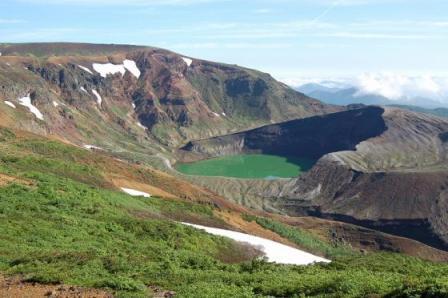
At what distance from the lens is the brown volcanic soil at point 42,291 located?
65.8 feet

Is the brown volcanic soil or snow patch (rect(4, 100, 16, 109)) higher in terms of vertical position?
the brown volcanic soil

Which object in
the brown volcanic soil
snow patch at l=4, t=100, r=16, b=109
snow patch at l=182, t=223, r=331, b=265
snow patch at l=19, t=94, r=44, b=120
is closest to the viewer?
the brown volcanic soil

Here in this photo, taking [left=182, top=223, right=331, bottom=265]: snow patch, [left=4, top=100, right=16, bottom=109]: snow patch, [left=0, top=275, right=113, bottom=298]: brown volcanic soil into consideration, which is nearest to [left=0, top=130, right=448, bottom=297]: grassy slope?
[left=0, top=275, right=113, bottom=298]: brown volcanic soil

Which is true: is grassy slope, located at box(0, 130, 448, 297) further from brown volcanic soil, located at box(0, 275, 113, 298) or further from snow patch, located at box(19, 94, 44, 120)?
snow patch, located at box(19, 94, 44, 120)

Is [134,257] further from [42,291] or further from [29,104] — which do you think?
[29,104]

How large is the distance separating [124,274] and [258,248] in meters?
21.7

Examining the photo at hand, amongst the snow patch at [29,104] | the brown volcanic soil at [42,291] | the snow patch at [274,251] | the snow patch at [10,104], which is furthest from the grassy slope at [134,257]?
the snow patch at [29,104]

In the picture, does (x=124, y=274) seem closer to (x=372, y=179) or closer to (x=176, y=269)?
(x=176, y=269)

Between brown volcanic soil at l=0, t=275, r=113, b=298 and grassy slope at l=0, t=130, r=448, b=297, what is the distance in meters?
0.56

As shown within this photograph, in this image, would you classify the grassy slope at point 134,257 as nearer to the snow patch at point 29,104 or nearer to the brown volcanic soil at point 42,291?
the brown volcanic soil at point 42,291

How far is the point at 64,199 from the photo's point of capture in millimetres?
40531

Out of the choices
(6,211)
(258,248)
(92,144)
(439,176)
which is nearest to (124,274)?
(6,211)

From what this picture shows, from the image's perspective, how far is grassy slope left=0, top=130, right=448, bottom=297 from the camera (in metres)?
20.9

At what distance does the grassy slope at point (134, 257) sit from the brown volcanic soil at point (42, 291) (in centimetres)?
56
